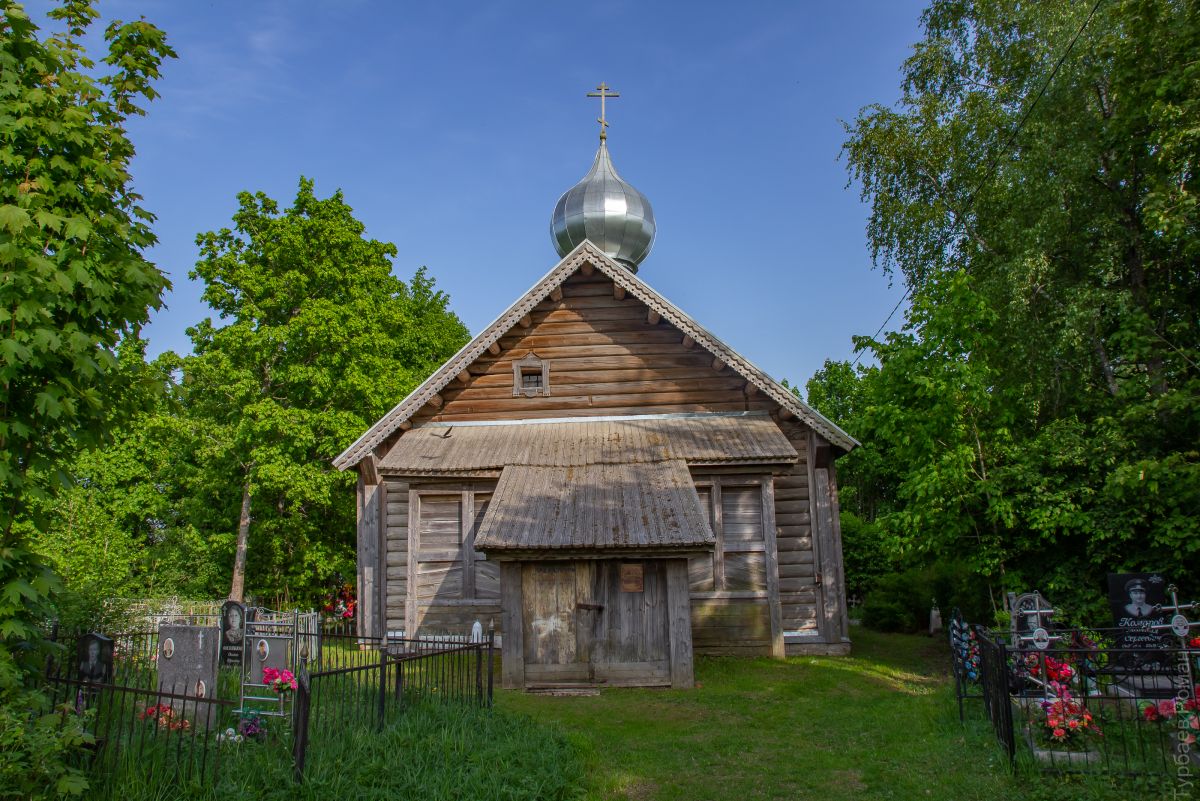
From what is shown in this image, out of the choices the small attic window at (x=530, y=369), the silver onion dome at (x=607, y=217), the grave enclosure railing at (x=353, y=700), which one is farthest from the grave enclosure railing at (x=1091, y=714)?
the silver onion dome at (x=607, y=217)

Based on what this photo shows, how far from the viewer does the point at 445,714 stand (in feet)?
29.8

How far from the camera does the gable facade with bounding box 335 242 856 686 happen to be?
13273mm

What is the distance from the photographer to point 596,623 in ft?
43.2

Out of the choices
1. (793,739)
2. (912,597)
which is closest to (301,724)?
(793,739)

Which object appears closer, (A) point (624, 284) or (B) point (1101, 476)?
(B) point (1101, 476)

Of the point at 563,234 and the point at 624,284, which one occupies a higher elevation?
the point at 563,234

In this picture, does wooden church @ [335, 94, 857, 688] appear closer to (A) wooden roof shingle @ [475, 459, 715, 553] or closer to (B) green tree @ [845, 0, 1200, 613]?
(A) wooden roof shingle @ [475, 459, 715, 553]

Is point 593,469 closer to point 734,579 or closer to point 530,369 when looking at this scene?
point 734,579

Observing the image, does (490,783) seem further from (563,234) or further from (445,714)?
(563,234)

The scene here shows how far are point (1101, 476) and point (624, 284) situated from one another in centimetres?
976

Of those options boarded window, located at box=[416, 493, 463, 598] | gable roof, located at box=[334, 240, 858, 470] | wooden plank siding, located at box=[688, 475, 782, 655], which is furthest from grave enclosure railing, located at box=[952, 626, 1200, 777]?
boarded window, located at box=[416, 493, 463, 598]

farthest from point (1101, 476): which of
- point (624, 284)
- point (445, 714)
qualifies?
point (445, 714)

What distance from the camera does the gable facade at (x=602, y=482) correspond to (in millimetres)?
13273

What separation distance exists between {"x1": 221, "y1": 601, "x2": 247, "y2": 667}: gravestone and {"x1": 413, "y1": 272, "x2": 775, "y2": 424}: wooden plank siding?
20.0 ft
